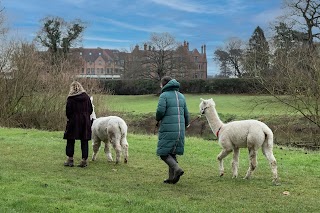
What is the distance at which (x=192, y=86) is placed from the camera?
60906 mm

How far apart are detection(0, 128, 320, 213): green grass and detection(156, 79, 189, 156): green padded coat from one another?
802 mm

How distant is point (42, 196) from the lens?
725 centimetres

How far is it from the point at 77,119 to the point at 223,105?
37.2 metres

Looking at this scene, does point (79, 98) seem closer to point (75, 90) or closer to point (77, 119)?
point (75, 90)

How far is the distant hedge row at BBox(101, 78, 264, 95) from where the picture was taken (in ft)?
189

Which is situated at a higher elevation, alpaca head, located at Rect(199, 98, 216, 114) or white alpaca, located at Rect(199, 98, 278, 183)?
alpaca head, located at Rect(199, 98, 216, 114)

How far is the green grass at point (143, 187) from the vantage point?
6840 millimetres

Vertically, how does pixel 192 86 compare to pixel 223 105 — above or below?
above

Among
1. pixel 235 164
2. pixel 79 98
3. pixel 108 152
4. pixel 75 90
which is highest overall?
pixel 75 90

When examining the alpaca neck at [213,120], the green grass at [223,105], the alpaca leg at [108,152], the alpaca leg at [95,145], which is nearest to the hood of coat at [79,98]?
the alpaca leg at [95,145]

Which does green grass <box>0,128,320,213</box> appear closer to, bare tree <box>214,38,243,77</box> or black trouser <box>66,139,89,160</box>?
black trouser <box>66,139,89,160</box>

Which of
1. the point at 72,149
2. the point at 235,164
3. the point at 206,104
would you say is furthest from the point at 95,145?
the point at 235,164

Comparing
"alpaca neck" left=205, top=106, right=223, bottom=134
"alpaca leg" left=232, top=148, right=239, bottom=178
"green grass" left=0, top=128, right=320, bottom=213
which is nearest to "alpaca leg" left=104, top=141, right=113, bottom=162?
"green grass" left=0, top=128, right=320, bottom=213

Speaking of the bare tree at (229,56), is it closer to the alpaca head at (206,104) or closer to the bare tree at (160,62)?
the bare tree at (160,62)
